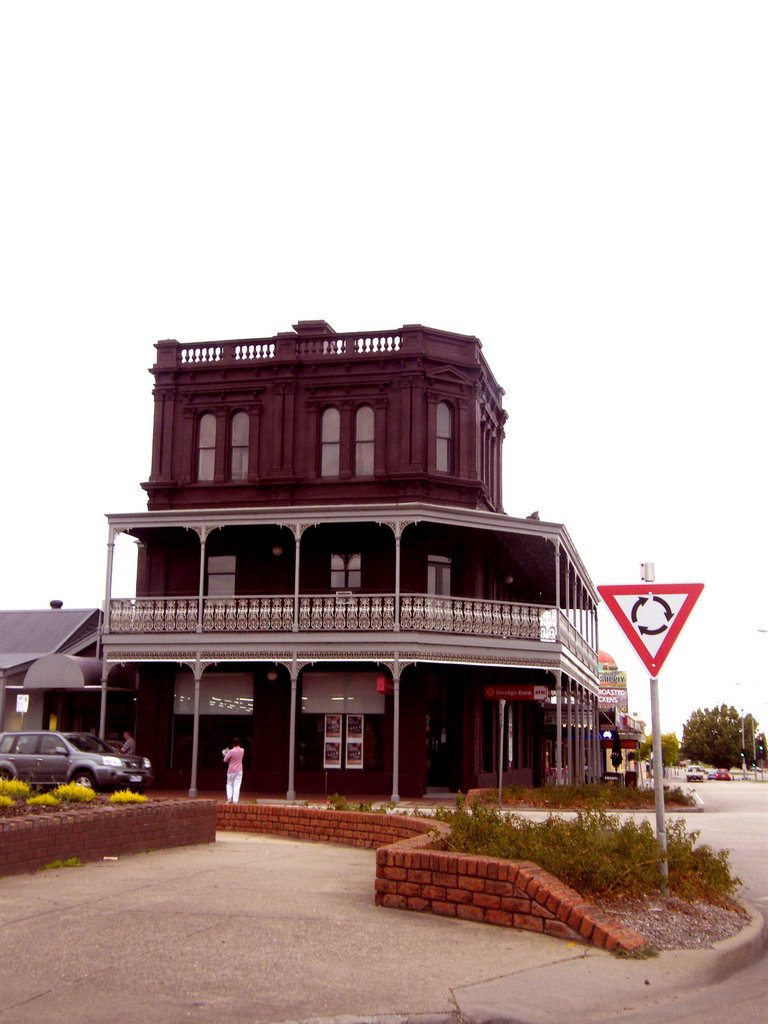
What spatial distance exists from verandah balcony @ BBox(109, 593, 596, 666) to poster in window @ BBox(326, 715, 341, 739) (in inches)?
112

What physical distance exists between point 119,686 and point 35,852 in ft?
72.0

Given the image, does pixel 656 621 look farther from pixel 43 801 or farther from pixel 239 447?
pixel 239 447

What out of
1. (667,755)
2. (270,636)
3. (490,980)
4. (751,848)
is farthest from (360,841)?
(667,755)

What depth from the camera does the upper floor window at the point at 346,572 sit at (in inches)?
1190

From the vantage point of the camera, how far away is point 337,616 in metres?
27.9

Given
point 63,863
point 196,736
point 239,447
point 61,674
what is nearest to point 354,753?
point 196,736

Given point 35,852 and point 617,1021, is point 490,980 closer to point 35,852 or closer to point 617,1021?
point 617,1021

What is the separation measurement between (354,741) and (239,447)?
856 centimetres

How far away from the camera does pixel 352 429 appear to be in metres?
31.6

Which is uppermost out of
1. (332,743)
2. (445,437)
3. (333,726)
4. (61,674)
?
(445,437)

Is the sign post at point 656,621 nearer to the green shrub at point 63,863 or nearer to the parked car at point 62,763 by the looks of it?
the green shrub at point 63,863

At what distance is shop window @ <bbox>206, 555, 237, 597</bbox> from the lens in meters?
31.2

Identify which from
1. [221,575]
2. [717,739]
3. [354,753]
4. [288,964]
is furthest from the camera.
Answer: [717,739]

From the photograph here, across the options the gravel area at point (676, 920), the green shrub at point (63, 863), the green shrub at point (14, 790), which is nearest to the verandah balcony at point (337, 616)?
the green shrub at point (14, 790)
